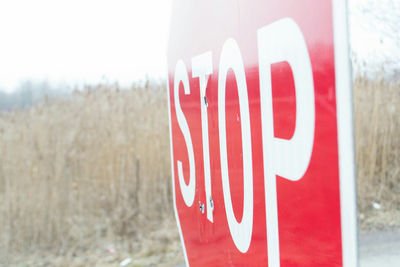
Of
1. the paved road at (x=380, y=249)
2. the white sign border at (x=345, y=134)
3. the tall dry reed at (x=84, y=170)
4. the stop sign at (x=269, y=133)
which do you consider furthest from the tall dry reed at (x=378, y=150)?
the white sign border at (x=345, y=134)

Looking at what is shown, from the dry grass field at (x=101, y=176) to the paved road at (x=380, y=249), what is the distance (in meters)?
0.24

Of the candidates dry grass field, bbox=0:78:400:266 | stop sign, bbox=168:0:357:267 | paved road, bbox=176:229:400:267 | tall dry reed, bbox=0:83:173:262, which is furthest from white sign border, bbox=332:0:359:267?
tall dry reed, bbox=0:83:173:262

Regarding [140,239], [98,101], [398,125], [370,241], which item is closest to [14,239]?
[140,239]

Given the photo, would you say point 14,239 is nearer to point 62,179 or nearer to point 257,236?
point 62,179

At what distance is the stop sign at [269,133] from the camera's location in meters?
0.30

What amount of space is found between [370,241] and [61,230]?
2641mm

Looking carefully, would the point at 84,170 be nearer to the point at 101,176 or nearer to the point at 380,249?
the point at 101,176

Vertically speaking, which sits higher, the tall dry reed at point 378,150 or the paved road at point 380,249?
the tall dry reed at point 378,150

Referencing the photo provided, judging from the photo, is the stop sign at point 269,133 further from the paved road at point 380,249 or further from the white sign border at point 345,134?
the paved road at point 380,249

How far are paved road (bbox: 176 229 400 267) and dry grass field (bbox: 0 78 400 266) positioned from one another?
24 cm

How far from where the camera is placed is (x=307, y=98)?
0.33 meters

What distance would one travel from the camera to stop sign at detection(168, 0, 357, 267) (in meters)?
0.30

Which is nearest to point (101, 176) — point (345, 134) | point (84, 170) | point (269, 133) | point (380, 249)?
point (84, 170)

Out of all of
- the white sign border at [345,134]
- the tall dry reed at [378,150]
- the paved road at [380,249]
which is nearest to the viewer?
the white sign border at [345,134]
